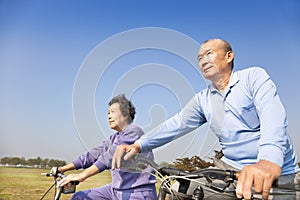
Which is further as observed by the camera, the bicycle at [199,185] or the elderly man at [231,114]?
the elderly man at [231,114]

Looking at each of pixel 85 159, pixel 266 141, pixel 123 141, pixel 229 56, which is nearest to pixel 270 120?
pixel 266 141

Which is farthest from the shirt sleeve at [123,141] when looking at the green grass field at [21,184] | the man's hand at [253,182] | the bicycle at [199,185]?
the green grass field at [21,184]

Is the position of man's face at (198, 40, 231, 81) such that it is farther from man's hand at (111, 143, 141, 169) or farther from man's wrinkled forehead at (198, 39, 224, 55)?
man's hand at (111, 143, 141, 169)

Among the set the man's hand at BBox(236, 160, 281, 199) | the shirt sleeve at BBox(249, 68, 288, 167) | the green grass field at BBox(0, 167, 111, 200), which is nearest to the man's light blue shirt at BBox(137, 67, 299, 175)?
the shirt sleeve at BBox(249, 68, 288, 167)

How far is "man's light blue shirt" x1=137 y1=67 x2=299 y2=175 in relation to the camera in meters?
0.67

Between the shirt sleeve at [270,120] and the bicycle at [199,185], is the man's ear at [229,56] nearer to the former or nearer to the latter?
the shirt sleeve at [270,120]

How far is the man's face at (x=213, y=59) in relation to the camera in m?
0.85

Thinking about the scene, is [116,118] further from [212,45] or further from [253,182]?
[253,182]

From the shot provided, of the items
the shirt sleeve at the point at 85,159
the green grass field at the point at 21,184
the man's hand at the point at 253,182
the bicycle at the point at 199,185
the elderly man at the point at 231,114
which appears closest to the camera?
the man's hand at the point at 253,182

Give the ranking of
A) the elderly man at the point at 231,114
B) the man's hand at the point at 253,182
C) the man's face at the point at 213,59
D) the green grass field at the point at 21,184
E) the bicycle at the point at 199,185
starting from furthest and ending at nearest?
the green grass field at the point at 21,184 → the man's face at the point at 213,59 → the elderly man at the point at 231,114 → the bicycle at the point at 199,185 → the man's hand at the point at 253,182

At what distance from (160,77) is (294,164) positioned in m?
0.41

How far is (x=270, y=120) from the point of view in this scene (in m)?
0.64

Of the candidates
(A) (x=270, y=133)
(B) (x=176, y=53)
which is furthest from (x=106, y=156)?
(A) (x=270, y=133)

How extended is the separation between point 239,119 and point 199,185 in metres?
0.23
